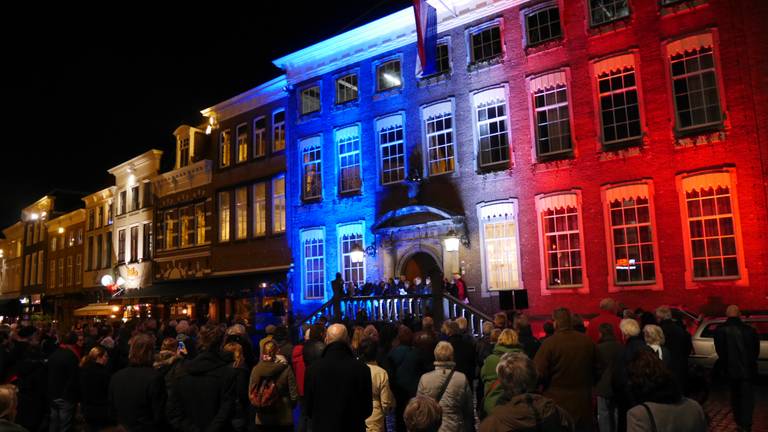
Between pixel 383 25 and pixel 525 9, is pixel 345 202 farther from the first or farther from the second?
pixel 525 9

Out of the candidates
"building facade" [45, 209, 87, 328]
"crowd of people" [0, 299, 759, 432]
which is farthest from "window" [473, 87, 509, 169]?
"building facade" [45, 209, 87, 328]

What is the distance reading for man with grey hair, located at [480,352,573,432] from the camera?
3.81 m

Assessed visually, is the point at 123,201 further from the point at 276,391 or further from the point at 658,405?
the point at 658,405

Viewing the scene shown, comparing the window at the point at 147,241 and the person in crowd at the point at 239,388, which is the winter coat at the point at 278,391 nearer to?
the person in crowd at the point at 239,388

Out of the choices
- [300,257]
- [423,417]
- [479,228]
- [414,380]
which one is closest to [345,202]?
[300,257]

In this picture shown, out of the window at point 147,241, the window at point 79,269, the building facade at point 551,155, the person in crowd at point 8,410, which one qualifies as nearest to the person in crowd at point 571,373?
the person in crowd at point 8,410

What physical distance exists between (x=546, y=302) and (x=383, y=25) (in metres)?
11.6

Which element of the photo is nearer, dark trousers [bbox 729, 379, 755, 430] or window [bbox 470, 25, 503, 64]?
dark trousers [bbox 729, 379, 755, 430]

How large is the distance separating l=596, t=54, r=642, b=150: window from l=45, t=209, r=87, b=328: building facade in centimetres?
3826

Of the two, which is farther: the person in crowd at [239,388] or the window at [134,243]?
the window at [134,243]

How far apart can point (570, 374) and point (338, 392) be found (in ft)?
7.97

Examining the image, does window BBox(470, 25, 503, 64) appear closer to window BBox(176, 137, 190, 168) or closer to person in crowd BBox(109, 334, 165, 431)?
person in crowd BBox(109, 334, 165, 431)

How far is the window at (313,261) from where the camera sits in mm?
23956

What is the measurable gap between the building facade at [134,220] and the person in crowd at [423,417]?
3314 centimetres
